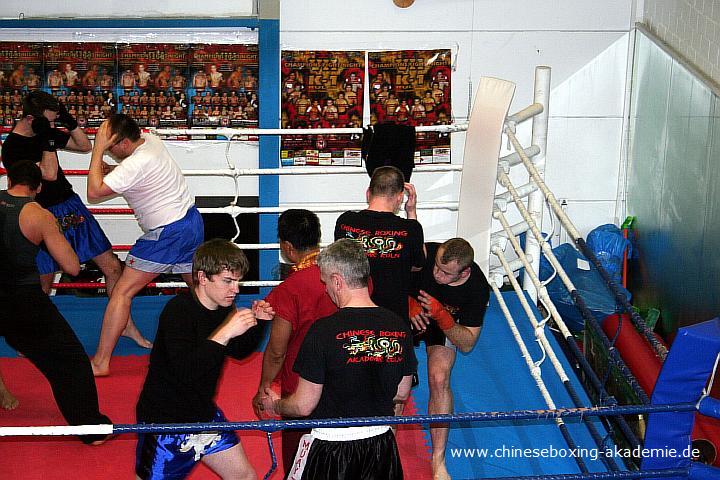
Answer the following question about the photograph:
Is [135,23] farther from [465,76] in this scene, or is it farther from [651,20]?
[651,20]

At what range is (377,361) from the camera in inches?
101

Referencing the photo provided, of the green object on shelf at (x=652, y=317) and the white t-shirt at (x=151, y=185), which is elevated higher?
the white t-shirt at (x=151, y=185)

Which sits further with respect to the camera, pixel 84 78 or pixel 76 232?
pixel 84 78

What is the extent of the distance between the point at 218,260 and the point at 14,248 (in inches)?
47.2

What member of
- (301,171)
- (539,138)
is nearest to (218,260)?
(301,171)

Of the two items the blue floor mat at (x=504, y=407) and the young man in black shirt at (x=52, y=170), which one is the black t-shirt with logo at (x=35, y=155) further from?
the blue floor mat at (x=504, y=407)

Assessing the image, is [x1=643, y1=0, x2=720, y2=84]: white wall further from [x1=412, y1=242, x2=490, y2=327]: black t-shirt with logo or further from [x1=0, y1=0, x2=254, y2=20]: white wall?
[x1=412, y1=242, x2=490, y2=327]: black t-shirt with logo

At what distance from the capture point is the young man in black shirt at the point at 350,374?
8.35 ft

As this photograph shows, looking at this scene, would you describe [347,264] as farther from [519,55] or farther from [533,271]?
[519,55]

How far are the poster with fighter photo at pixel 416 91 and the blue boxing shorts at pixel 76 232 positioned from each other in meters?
2.47

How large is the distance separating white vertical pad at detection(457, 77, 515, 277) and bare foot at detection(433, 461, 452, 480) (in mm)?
1473

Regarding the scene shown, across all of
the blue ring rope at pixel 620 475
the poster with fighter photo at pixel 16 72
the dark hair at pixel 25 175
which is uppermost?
the poster with fighter photo at pixel 16 72

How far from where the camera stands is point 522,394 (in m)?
4.10

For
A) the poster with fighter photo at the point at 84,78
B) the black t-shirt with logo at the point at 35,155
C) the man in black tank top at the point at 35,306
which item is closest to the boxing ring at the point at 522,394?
the man in black tank top at the point at 35,306
